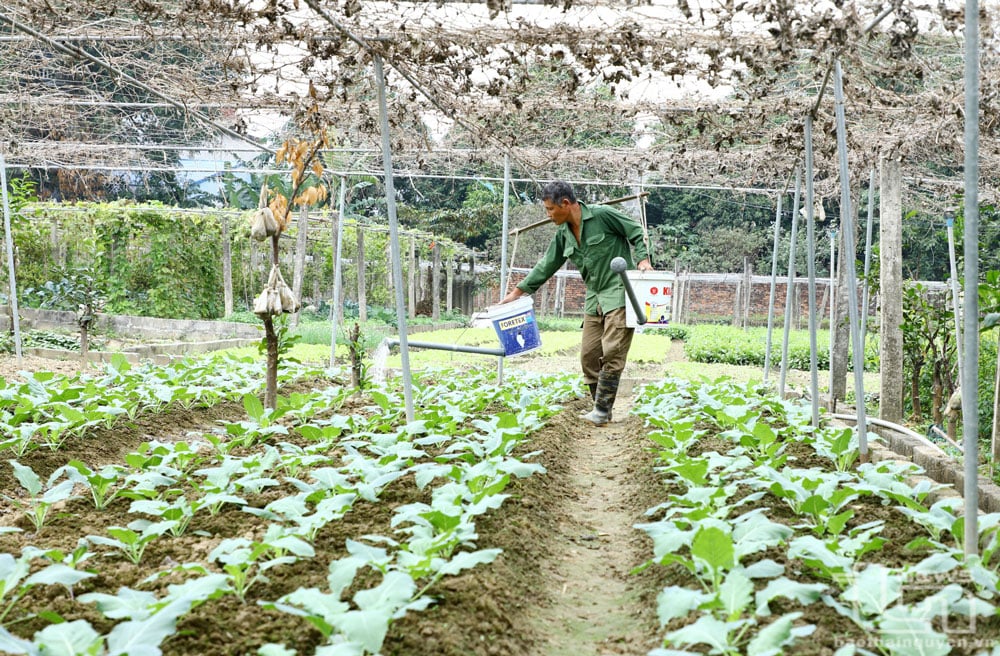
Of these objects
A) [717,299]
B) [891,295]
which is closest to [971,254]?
[891,295]

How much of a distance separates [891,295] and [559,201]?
2.83 metres

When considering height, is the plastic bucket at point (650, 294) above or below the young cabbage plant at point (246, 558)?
above

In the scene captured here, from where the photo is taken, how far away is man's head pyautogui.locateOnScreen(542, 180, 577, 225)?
641cm

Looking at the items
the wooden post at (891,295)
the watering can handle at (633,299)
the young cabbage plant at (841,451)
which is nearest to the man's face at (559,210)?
the watering can handle at (633,299)

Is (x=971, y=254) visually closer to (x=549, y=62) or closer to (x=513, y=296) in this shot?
(x=549, y=62)

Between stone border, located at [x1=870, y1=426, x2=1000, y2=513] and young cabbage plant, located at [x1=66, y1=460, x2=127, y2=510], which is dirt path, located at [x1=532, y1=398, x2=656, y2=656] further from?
young cabbage plant, located at [x1=66, y1=460, x2=127, y2=510]

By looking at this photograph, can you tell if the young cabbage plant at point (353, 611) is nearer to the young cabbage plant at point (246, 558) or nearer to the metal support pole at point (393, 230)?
the young cabbage plant at point (246, 558)

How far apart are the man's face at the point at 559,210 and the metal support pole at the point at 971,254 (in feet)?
12.7

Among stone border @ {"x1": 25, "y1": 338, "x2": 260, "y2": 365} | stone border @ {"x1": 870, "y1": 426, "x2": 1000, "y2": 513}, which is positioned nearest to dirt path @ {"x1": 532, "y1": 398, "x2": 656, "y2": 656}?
stone border @ {"x1": 870, "y1": 426, "x2": 1000, "y2": 513}

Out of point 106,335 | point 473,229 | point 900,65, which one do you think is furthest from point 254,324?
point 900,65

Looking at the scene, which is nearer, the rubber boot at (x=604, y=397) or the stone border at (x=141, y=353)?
the rubber boot at (x=604, y=397)

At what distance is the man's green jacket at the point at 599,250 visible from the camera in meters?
6.61

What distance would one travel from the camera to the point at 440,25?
496 cm

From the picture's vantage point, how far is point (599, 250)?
21.9 feet
